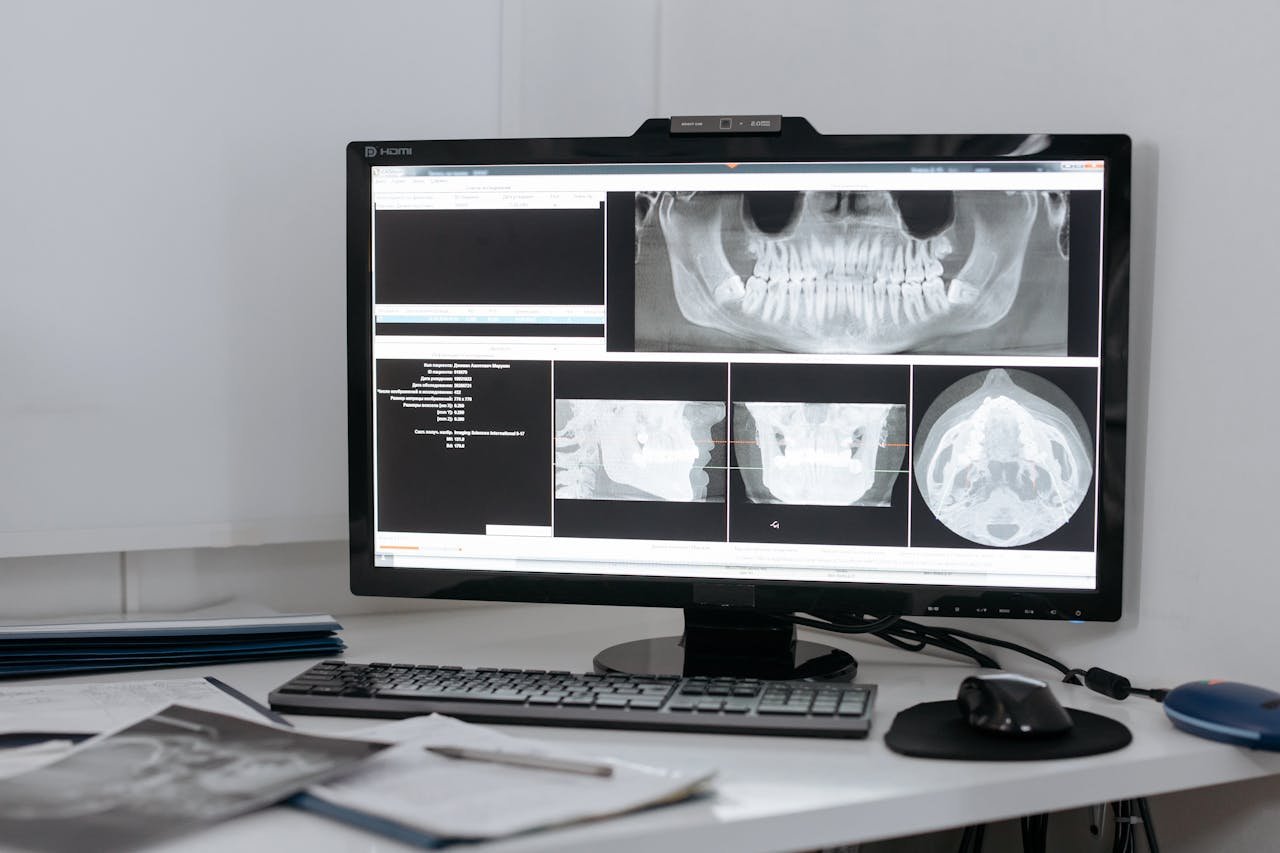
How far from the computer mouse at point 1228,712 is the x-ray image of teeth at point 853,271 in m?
0.30

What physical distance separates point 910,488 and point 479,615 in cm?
58

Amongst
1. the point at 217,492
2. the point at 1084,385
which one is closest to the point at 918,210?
the point at 1084,385

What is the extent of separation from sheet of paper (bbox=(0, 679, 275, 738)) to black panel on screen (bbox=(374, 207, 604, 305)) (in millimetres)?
382

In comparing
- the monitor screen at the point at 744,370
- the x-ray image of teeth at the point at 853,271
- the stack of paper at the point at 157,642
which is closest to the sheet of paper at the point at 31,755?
the stack of paper at the point at 157,642

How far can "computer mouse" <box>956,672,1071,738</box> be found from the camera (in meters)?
0.84

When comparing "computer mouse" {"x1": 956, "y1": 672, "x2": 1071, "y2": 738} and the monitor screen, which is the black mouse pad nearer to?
"computer mouse" {"x1": 956, "y1": 672, "x2": 1071, "y2": 738}

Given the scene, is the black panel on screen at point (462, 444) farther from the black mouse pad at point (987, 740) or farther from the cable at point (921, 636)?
the black mouse pad at point (987, 740)

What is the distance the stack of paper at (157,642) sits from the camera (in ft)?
3.49

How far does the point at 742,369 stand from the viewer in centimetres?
108

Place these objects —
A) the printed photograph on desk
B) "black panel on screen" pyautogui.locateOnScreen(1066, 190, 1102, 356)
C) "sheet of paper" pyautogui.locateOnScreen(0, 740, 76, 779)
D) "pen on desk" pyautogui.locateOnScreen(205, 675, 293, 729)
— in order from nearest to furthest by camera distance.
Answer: the printed photograph on desk
"sheet of paper" pyautogui.locateOnScreen(0, 740, 76, 779)
"pen on desk" pyautogui.locateOnScreen(205, 675, 293, 729)
"black panel on screen" pyautogui.locateOnScreen(1066, 190, 1102, 356)

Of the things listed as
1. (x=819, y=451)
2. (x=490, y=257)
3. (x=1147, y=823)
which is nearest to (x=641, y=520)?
(x=819, y=451)

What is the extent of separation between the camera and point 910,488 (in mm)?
1060

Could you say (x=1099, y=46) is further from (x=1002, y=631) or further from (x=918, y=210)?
(x=1002, y=631)

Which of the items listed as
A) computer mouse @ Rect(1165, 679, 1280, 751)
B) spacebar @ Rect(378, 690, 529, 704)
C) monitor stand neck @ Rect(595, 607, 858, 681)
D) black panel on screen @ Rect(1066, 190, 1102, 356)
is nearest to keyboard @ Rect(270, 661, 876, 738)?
spacebar @ Rect(378, 690, 529, 704)
